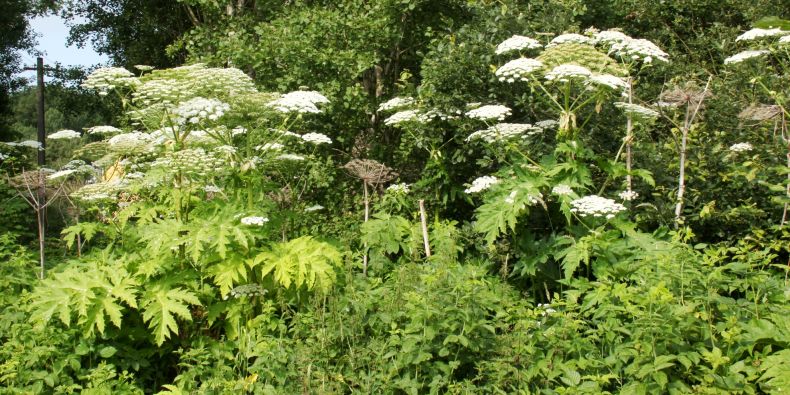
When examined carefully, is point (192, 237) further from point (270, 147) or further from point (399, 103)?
point (399, 103)

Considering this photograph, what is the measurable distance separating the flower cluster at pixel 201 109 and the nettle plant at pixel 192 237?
0.05 feet

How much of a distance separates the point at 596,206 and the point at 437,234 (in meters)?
1.89

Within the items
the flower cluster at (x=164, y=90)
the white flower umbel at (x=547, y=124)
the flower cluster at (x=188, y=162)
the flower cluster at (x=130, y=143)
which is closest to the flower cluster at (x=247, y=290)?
the flower cluster at (x=188, y=162)

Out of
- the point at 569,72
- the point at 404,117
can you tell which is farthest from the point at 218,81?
the point at 569,72

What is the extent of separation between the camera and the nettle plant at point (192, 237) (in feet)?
17.2

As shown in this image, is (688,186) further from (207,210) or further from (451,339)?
(207,210)

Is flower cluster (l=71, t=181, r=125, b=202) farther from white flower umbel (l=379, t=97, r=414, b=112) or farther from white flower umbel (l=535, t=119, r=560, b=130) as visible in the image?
white flower umbel (l=535, t=119, r=560, b=130)

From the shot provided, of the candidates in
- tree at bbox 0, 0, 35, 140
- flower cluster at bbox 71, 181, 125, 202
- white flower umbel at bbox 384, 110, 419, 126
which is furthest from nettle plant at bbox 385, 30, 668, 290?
tree at bbox 0, 0, 35, 140

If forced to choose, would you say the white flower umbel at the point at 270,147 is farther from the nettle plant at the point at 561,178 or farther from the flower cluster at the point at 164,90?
the nettle plant at the point at 561,178

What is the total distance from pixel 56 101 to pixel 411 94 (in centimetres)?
1987

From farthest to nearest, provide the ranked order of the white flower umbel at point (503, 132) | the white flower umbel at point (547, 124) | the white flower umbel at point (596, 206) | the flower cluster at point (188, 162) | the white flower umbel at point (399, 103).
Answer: the white flower umbel at point (399, 103), the white flower umbel at point (547, 124), the white flower umbel at point (503, 132), the white flower umbel at point (596, 206), the flower cluster at point (188, 162)

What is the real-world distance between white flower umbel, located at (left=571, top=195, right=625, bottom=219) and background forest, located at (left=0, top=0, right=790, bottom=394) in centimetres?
2

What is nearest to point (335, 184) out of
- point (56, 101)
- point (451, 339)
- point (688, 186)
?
point (688, 186)

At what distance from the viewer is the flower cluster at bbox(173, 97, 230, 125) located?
5.50 metres
